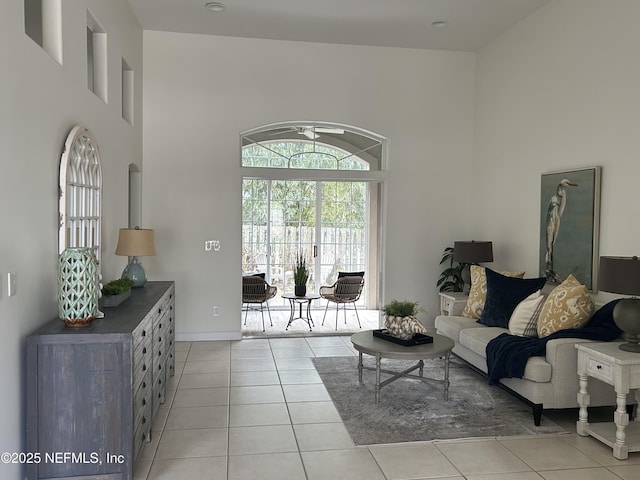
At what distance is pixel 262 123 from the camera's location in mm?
6680

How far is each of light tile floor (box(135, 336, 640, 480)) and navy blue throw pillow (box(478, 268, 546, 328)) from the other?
1118mm

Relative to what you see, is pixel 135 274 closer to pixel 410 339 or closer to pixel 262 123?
pixel 410 339

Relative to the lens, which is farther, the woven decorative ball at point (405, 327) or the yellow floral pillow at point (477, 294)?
the yellow floral pillow at point (477, 294)

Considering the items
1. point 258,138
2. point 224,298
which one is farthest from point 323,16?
point 224,298

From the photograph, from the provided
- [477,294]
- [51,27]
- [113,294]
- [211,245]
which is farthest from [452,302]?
[51,27]

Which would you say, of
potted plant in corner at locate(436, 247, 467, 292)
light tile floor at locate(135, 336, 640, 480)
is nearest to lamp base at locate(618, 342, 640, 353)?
light tile floor at locate(135, 336, 640, 480)

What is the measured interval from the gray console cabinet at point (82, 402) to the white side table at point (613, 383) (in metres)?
2.98

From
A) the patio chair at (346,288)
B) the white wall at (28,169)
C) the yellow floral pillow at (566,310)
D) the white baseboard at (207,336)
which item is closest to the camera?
the white wall at (28,169)

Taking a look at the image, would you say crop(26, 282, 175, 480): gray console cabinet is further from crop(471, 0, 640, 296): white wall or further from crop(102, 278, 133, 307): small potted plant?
crop(471, 0, 640, 296): white wall

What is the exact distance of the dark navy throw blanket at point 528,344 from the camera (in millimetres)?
4008

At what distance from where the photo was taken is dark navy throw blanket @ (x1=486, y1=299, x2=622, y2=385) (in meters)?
4.01

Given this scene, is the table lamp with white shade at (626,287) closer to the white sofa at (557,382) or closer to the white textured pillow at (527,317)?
the white sofa at (557,382)

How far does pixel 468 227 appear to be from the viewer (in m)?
7.22

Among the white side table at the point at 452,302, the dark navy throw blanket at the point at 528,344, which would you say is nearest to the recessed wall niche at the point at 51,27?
the dark navy throw blanket at the point at 528,344
